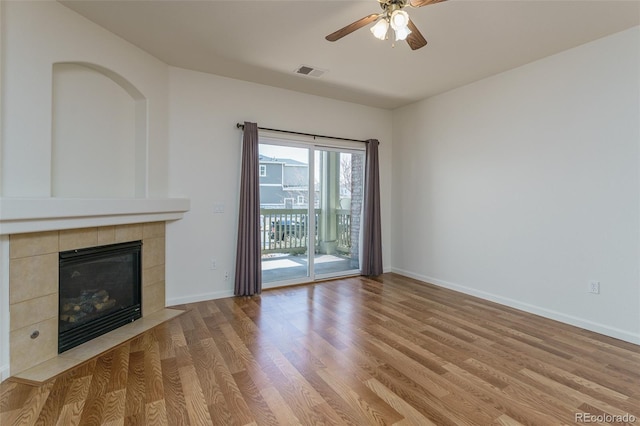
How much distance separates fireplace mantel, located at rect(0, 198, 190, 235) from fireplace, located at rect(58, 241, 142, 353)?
0.30 metres

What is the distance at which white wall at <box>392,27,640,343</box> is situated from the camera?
290 centimetres

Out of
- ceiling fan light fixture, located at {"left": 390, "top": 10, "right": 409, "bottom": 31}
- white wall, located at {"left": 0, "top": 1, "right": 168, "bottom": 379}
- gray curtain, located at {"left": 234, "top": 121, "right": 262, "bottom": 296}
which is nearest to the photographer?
ceiling fan light fixture, located at {"left": 390, "top": 10, "right": 409, "bottom": 31}

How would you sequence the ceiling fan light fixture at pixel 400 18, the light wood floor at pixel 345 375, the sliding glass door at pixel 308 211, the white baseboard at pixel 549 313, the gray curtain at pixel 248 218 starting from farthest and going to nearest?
the sliding glass door at pixel 308 211 < the gray curtain at pixel 248 218 < the white baseboard at pixel 549 313 < the ceiling fan light fixture at pixel 400 18 < the light wood floor at pixel 345 375

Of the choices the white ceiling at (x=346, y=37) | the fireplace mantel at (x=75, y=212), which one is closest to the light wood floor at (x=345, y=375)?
the fireplace mantel at (x=75, y=212)

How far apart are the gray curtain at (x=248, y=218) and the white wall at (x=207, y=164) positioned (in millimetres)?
160

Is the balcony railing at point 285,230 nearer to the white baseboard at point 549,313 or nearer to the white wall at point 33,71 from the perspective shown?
the white baseboard at point 549,313

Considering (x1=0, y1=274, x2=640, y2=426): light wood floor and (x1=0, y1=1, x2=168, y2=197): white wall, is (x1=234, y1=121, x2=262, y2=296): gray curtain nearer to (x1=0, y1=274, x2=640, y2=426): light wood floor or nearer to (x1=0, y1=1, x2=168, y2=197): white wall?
(x1=0, y1=274, x2=640, y2=426): light wood floor

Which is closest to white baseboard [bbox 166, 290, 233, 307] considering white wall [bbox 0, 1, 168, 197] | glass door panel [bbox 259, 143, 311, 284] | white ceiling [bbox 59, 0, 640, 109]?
glass door panel [bbox 259, 143, 311, 284]

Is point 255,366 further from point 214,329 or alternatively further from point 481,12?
point 481,12

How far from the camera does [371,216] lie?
509cm

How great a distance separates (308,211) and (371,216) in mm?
1076

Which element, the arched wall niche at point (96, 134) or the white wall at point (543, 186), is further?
the white wall at point (543, 186)

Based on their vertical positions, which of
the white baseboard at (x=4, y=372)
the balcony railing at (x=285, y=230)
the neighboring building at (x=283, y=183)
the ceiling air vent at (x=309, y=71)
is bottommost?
the white baseboard at (x=4, y=372)

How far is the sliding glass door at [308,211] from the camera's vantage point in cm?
451
